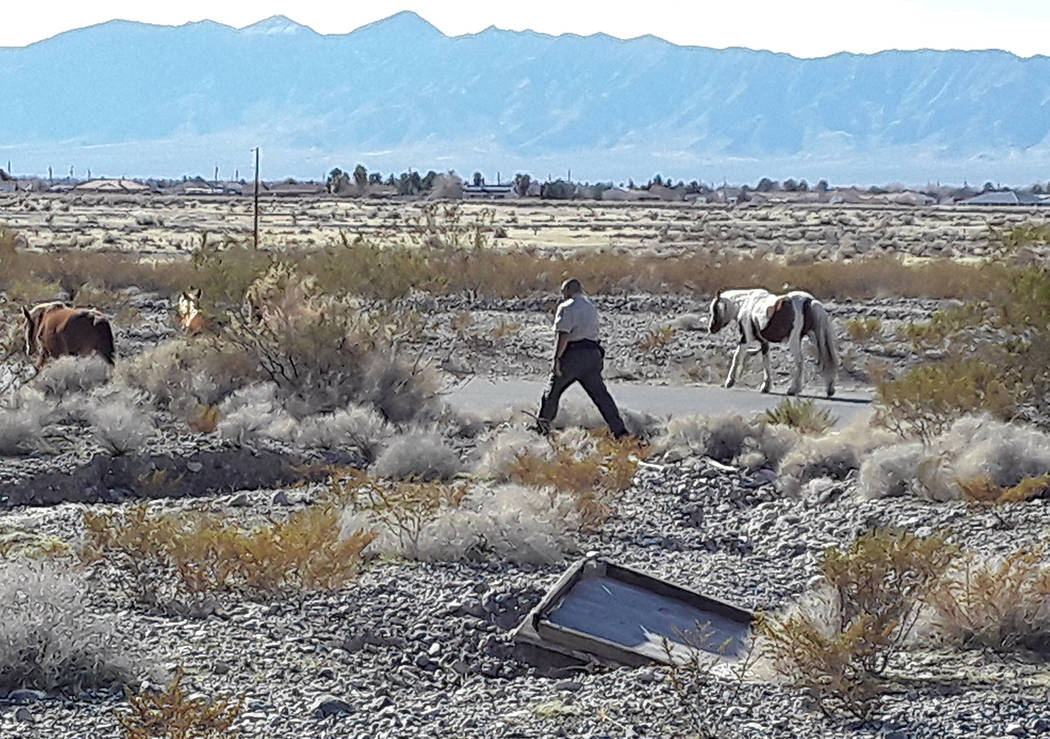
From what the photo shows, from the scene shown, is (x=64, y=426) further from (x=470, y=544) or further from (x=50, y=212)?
(x=50, y=212)

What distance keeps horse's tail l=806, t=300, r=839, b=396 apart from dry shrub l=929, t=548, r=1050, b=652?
12.3 metres

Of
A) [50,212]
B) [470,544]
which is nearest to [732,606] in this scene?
[470,544]

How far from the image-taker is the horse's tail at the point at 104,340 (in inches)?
768

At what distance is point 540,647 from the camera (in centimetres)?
900

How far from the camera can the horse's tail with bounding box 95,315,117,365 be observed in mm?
19516

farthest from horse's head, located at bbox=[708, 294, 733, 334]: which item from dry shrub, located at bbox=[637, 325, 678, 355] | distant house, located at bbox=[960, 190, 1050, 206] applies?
distant house, located at bbox=[960, 190, 1050, 206]

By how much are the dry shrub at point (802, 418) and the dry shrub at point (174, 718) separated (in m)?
10.2

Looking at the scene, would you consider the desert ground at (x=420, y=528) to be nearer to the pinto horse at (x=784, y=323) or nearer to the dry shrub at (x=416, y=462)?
the dry shrub at (x=416, y=462)

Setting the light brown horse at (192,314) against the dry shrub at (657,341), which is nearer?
the light brown horse at (192,314)

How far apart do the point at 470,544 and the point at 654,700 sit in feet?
12.0

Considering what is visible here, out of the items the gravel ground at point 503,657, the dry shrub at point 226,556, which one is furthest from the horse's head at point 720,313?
the dry shrub at point 226,556

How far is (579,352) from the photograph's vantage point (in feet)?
51.9

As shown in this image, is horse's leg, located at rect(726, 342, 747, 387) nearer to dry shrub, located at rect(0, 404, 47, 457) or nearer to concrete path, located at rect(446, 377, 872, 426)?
concrete path, located at rect(446, 377, 872, 426)

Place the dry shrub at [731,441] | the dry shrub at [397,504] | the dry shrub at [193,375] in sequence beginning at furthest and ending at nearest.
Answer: the dry shrub at [193,375]
the dry shrub at [731,441]
the dry shrub at [397,504]
